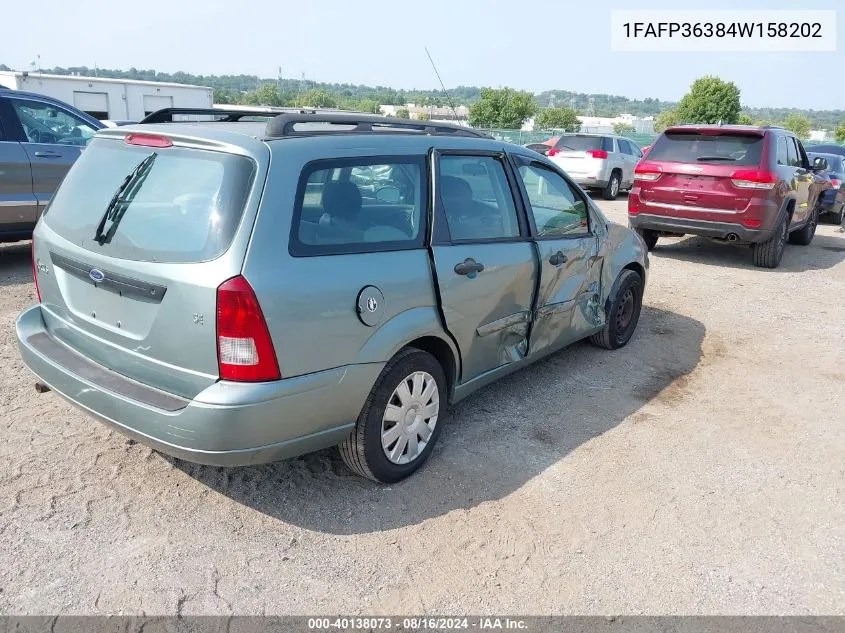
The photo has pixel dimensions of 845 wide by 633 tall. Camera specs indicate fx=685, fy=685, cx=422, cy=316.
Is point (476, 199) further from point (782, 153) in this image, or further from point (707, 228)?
point (782, 153)

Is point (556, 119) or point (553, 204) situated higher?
point (556, 119)

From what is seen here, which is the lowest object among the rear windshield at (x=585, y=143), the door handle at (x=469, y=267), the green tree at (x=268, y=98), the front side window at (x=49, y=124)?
the door handle at (x=469, y=267)

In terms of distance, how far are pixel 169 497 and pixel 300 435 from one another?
852mm

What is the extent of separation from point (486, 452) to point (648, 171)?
21.5ft

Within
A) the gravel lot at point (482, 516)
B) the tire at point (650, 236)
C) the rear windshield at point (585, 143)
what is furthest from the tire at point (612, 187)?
the gravel lot at point (482, 516)

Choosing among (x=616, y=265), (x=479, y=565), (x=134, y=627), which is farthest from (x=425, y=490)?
(x=616, y=265)

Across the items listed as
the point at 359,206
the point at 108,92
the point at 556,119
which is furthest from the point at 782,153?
the point at 556,119

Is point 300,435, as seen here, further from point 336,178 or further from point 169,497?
point 336,178

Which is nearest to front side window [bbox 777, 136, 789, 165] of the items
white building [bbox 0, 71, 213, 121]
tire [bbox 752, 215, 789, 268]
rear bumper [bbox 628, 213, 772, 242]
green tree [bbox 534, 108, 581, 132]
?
tire [bbox 752, 215, 789, 268]

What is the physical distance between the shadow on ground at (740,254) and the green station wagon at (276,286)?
699cm

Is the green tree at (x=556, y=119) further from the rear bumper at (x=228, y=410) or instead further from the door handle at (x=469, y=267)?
the rear bumper at (x=228, y=410)

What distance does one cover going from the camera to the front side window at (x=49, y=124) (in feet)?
23.1

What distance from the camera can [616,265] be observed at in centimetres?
528

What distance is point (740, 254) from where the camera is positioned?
10570mm
